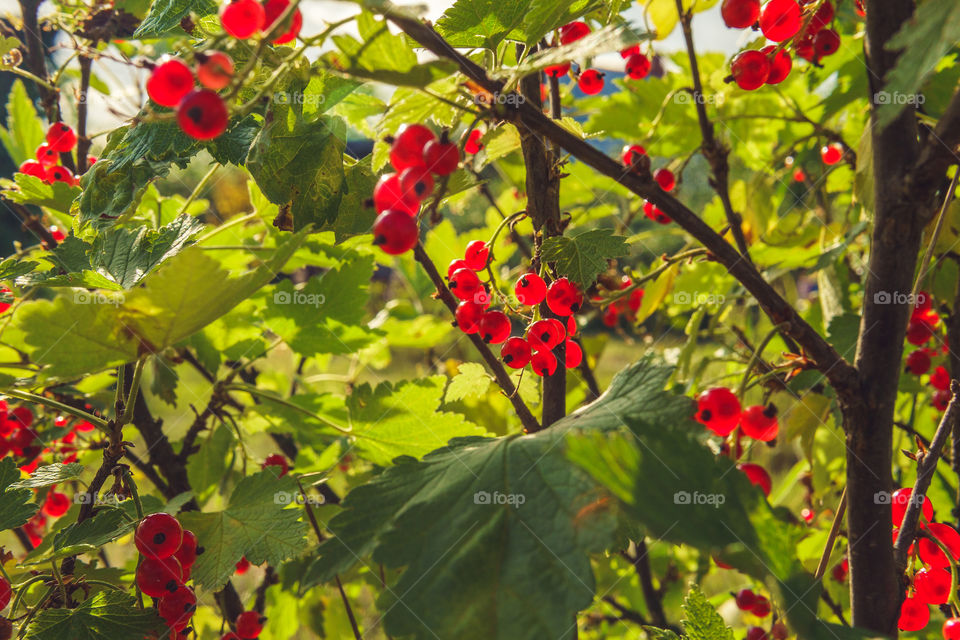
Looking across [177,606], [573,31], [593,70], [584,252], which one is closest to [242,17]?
[584,252]

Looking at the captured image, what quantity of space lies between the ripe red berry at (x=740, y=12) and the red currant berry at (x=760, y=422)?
2.07 ft

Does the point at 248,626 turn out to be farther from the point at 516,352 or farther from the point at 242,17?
the point at 242,17

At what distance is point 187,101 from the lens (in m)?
0.61

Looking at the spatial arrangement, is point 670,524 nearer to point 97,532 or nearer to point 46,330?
point 46,330

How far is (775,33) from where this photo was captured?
981mm

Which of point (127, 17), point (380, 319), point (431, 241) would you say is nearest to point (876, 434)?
point (431, 241)

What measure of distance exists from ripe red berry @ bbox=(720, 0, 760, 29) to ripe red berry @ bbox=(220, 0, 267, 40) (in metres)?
0.73

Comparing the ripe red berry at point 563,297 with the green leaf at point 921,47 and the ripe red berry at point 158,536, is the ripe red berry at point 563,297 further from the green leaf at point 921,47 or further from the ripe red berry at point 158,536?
the ripe red berry at point 158,536

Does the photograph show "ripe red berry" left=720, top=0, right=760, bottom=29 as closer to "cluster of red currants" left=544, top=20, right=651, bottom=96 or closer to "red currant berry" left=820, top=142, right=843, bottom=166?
"cluster of red currants" left=544, top=20, right=651, bottom=96

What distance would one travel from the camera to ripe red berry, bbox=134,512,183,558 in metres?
0.88

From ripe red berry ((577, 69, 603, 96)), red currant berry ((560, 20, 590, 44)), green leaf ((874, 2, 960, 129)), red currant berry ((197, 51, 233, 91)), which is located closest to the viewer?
green leaf ((874, 2, 960, 129))

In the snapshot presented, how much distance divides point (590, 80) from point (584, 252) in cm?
65

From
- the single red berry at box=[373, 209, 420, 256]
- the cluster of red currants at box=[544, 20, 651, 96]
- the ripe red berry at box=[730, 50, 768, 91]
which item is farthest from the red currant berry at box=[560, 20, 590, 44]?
the single red berry at box=[373, 209, 420, 256]

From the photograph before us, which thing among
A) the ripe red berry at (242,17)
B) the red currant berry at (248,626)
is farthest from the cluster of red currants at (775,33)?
the red currant berry at (248,626)
